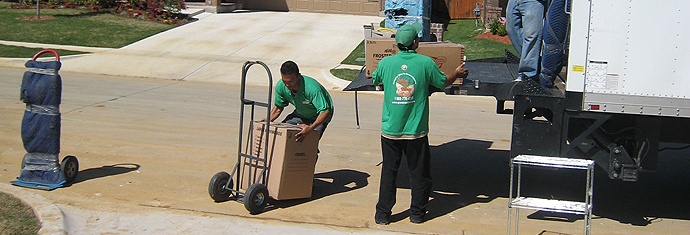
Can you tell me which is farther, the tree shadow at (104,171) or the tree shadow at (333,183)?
the tree shadow at (104,171)

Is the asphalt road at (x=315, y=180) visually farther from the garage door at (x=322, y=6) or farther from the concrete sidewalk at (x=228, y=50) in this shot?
the garage door at (x=322, y=6)

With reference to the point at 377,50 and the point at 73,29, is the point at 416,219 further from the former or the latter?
the point at 73,29

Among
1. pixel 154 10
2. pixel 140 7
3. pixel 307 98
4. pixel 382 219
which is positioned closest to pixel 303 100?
pixel 307 98

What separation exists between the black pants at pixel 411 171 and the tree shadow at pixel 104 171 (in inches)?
126

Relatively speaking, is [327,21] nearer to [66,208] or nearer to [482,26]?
[482,26]

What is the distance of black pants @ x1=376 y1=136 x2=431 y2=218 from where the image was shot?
7527mm

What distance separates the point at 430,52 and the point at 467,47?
14.5m

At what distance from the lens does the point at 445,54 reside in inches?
324

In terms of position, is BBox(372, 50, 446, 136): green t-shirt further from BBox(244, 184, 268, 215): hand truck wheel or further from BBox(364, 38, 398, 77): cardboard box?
BBox(244, 184, 268, 215): hand truck wheel

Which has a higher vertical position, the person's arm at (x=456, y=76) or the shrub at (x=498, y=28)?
the person's arm at (x=456, y=76)

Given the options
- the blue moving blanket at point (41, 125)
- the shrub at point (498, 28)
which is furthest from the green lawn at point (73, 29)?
the blue moving blanket at point (41, 125)

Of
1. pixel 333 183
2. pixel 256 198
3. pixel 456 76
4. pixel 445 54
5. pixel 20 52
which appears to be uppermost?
pixel 445 54

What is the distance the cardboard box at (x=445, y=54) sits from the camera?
8195mm

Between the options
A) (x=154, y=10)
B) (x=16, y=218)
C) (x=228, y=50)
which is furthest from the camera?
(x=154, y=10)
